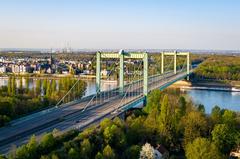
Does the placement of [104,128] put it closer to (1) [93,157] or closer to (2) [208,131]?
(1) [93,157]

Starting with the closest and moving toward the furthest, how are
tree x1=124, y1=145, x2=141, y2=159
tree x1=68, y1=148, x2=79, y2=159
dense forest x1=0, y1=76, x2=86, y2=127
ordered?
tree x1=68, y1=148, x2=79, y2=159 → tree x1=124, y1=145, x2=141, y2=159 → dense forest x1=0, y1=76, x2=86, y2=127

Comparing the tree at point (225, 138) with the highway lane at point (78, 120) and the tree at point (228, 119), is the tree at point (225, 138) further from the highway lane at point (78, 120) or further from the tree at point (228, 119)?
the highway lane at point (78, 120)

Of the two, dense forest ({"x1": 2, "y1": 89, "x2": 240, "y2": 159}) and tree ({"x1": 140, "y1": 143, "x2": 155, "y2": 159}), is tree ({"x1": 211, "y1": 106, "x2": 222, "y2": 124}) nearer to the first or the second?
dense forest ({"x1": 2, "y1": 89, "x2": 240, "y2": 159})

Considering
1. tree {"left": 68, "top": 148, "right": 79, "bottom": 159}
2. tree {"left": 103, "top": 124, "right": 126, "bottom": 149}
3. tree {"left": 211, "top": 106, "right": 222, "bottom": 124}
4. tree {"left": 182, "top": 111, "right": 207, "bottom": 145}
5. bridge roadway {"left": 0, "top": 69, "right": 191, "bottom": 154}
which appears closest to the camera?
tree {"left": 68, "top": 148, "right": 79, "bottom": 159}

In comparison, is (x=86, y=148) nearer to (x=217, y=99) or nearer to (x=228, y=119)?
(x=228, y=119)

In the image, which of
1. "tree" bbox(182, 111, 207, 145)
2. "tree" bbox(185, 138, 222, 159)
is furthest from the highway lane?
"tree" bbox(185, 138, 222, 159)

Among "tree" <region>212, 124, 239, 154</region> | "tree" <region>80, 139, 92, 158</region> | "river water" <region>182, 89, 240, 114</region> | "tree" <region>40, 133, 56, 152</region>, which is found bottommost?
"river water" <region>182, 89, 240, 114</region>

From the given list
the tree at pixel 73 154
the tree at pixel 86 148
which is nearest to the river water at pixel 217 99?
the tree at pixel 86 148

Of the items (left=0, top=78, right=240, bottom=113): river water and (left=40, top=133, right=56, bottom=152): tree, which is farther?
(left=0, top=78, right=240, bottom=113): river water

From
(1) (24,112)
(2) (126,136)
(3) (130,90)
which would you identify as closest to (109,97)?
(3) (130,90)

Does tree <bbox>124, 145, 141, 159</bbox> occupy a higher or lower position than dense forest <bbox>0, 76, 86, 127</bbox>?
lower
